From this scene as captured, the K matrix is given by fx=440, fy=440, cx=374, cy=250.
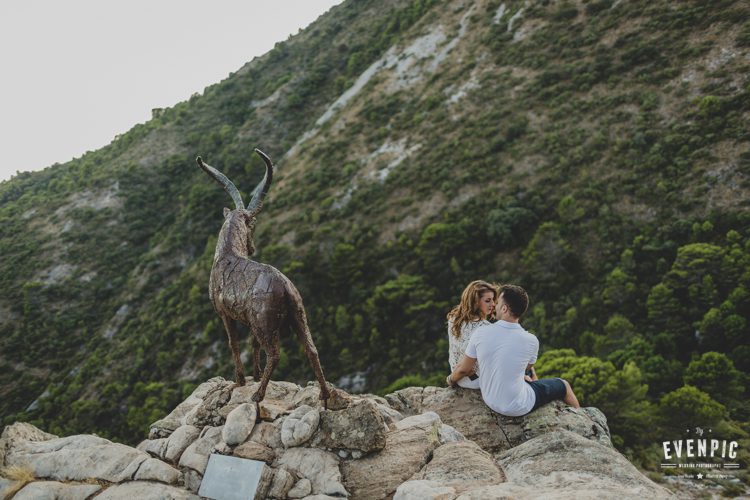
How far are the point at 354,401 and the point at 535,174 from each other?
102ft

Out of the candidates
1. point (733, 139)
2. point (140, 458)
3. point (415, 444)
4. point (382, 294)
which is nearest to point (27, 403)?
point (382, 294)

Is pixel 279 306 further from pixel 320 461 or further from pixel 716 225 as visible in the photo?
pixel 716 225

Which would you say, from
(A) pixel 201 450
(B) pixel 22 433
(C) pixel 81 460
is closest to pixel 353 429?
(A) pixel 201 450

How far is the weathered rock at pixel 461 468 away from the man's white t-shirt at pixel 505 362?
2.22 feet

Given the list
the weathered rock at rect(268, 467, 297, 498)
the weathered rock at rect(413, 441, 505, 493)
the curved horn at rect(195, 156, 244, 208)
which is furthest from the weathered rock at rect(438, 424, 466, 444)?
the curved horn at rect(195, 156, 244, 208)

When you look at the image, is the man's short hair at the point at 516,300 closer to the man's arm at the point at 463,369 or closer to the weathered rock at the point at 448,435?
the man's arm at the point at 463,369

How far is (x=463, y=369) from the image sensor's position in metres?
6.00

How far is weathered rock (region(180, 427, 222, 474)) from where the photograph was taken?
5.15 m

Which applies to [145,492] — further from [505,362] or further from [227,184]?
[505,362]

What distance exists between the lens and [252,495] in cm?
465

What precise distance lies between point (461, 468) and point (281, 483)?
195cm

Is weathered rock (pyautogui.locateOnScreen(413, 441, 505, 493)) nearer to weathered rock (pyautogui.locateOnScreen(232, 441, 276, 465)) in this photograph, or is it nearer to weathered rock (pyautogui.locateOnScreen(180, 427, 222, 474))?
weathered rock (pyautogui.locateOnScreen(232, 441, 276, 465))

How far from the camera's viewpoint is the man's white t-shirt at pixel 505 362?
5.07 metres

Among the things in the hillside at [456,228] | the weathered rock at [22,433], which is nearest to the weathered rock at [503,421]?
the weathered rock at [22,433]
